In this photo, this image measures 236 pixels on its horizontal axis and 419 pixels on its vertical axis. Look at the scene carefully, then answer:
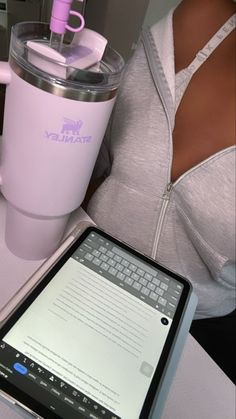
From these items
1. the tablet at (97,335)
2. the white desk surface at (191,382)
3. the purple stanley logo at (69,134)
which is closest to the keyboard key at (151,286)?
the tablet at (97,335)

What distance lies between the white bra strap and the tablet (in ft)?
1.00

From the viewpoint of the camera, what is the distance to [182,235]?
2.03 ft

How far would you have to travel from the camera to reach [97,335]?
16.6 inches

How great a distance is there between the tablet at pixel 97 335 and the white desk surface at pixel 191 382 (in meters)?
0.02

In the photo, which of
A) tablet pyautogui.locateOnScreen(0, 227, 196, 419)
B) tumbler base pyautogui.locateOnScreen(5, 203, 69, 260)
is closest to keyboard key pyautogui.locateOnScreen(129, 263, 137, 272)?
tablet pyautogui.locateOnScreen(0, 227, 196, 419)

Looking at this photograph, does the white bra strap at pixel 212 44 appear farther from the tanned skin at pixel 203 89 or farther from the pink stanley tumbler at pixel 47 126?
the pink stanley tumbler at pixel 47 126

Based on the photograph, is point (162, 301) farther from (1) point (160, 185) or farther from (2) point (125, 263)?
(1) point (160, 185)

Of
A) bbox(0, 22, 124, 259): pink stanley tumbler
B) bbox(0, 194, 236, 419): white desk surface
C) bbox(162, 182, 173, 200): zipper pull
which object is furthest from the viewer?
bbox(162, 182, 173, 200): zipper pull

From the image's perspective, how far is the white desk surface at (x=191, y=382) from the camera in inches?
18.4

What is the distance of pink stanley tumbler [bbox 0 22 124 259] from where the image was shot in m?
0.36

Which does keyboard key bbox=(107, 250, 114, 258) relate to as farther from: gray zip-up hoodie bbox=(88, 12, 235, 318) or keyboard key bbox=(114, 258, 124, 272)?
gray zip-up hoodie bbox=(88, 12, 235, 318)

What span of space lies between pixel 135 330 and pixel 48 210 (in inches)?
7.2

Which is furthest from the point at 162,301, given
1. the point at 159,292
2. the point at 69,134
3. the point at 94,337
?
the point at 69,134

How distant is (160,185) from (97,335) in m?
0.27
